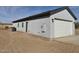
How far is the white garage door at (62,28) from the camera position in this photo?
1748 millimetres

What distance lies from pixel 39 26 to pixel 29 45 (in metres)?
0.28

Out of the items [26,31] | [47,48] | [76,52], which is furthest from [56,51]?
[26,31]

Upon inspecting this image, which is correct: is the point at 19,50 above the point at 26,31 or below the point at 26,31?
below

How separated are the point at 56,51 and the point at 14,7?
79 centimetres

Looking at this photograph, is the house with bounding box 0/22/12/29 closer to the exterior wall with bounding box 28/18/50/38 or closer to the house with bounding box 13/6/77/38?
the house with bounding box 13/6/77/38

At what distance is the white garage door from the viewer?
175cm

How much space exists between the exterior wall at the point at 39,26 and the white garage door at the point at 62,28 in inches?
4.2

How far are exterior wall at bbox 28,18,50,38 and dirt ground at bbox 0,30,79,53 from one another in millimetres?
67

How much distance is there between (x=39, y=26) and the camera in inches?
69.7

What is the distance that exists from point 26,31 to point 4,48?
359 millimetres
